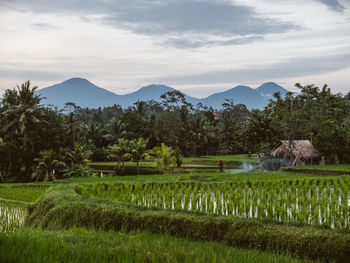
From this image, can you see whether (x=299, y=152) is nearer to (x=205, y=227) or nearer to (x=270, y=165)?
(x=270, y=165)

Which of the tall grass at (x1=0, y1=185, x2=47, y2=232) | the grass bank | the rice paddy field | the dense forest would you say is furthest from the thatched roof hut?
the grass bank

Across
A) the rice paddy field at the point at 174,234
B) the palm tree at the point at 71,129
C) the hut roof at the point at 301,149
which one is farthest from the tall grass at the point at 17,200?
the hut roof at the point at 301,149

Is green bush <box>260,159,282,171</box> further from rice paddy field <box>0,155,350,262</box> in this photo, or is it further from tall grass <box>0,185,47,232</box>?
rice paddy field <box>0,155,350,262</box>

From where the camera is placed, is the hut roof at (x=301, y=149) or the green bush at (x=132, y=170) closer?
the green bush at (x=132, y=170)

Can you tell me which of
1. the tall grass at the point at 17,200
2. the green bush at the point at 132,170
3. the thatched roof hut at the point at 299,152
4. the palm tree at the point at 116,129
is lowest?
the green bush at the point at 132,170

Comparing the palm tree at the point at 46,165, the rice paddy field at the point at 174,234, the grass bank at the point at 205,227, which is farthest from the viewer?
the palm tree at the point at 46,165

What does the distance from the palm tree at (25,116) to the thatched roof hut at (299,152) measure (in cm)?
1496

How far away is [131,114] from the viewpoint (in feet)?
112

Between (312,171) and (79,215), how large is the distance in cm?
1285

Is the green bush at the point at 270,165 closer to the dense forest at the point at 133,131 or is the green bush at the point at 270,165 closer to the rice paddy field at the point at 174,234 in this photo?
the dense forest at the point at 133,131

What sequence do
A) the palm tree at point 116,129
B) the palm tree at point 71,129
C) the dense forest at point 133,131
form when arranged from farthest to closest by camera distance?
1. the palm tree at point 116,129
2. the palm tree at point 71,129
3. the dense forest at point 133,131

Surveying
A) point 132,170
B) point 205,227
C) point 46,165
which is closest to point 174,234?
point 205,227

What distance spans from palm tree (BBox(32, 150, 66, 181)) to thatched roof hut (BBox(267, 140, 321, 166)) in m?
13.3

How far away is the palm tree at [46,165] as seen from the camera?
2102 centimetres
